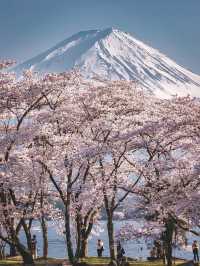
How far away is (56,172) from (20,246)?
4.66m

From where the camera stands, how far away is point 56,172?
3080cm

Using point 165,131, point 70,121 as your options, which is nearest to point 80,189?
point 70,121

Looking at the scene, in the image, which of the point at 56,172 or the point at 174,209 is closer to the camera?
the point at 174,209

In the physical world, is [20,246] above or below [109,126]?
below

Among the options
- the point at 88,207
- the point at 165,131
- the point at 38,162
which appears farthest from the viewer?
the point at 88,207

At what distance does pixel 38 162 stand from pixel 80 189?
2973 mm

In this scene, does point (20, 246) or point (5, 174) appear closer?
point (5, 174)

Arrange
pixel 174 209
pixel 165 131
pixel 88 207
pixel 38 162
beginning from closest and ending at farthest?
pixel 174 209 < pixel 165 131 < pixel 38 162 < pixel 88 207

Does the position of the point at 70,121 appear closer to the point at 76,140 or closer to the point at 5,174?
the point at 76,140

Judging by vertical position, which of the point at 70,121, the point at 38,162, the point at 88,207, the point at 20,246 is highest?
the point at 70,121

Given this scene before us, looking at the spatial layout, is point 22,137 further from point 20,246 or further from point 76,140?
point 20,246

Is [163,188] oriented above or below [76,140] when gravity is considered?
below

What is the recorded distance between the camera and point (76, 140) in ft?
101

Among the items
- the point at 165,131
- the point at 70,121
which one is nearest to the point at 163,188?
the point at 165,131
